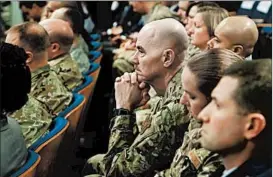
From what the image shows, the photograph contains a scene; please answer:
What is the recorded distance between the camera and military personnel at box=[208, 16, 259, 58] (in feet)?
10.1

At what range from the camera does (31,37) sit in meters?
3.44

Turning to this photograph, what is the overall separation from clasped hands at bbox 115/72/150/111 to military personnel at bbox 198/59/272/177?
113 centimetres

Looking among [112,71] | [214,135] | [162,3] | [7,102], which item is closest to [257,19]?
[162,3]

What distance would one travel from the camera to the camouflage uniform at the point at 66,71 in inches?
163

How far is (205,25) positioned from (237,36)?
823 millimetres

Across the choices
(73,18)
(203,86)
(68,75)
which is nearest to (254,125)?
(203,86)

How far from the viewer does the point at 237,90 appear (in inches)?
64.6

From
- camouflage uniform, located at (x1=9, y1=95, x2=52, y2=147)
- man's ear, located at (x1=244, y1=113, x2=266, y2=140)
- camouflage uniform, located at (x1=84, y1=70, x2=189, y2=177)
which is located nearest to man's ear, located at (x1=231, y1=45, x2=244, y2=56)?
camouflage uniform, located at (x1=84, y1=70, x2=189, y2=177)

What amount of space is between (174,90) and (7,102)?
654 millimetres

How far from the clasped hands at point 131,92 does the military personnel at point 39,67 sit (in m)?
0.64

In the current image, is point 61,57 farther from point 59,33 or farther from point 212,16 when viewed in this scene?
Answer: point 212,16

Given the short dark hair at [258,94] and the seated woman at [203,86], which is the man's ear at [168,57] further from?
the short dark hair at [258,94]

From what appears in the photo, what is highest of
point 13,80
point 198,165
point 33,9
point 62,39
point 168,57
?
point 13,80

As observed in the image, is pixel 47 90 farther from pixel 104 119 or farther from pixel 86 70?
pixel 104 119
